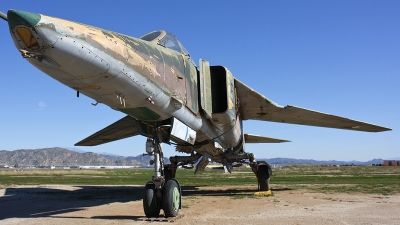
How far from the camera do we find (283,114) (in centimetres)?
1345

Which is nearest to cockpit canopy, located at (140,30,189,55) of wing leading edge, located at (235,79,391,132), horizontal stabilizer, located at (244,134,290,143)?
wing leading edge, located at (235,79,391,132)

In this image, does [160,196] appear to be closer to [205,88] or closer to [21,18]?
[205,88]

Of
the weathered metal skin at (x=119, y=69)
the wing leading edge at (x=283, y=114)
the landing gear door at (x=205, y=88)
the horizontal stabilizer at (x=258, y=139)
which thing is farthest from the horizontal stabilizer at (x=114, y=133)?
the horizontal stabilizer at (x=258, y=139)

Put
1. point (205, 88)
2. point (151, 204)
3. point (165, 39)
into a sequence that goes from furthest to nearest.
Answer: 1. point (205, 88)
2. point (165, 39)
3. point (151, 204)

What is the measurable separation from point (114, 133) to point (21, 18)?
33.1 feet

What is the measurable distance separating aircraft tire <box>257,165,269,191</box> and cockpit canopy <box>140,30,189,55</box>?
7.52 meters

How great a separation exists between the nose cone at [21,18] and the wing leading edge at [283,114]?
24.0 feet

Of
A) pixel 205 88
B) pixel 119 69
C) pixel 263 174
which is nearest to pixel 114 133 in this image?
pixel 263 174

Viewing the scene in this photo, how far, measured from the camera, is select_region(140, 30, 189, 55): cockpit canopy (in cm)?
806

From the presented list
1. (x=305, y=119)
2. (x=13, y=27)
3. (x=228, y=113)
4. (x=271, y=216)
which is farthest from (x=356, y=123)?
(x=13, y=27)

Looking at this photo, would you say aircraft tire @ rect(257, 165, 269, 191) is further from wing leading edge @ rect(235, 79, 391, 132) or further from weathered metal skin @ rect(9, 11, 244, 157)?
weathered metal skin @ rect(9, 11, 244, 157)

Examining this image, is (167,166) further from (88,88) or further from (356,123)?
(88,88)

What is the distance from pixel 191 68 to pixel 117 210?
4.20 metres

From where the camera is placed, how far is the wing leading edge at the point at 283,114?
12.1 metres
